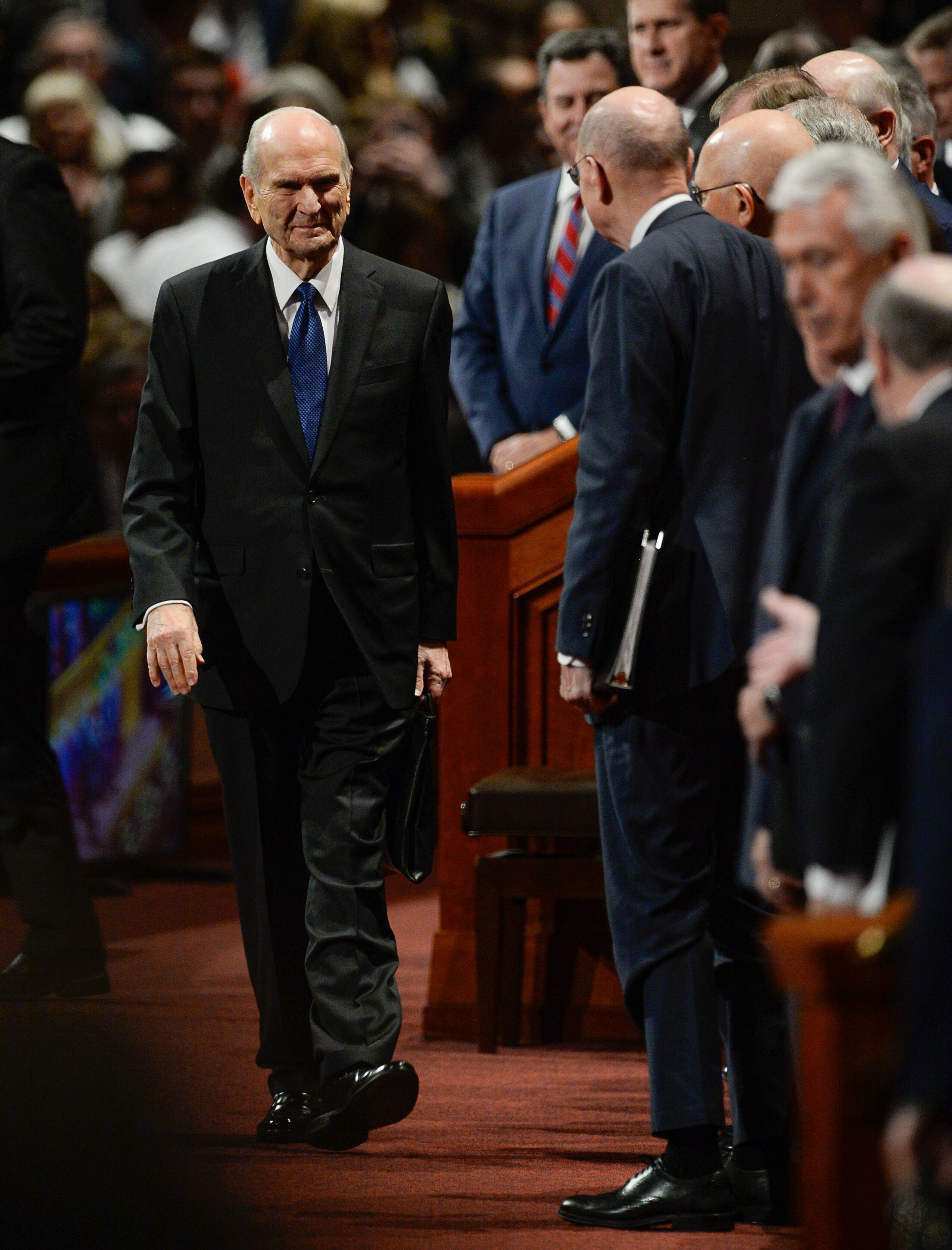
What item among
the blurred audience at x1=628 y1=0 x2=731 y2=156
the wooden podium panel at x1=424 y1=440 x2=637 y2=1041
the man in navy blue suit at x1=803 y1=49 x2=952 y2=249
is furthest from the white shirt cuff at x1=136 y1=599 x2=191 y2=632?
the blurred audience at x1=628 y1=0 x2=731 y2=156

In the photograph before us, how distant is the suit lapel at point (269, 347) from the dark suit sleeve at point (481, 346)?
67.3 inches

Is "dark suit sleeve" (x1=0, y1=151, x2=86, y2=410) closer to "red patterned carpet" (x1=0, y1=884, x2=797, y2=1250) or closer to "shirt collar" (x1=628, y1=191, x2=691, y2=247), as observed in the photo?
"red patterned carpet" (x1=0, y1=884, x2=797, y2=1250)

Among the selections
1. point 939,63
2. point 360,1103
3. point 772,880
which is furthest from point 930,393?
point 939,63

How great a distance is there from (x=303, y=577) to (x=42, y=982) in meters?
1.66

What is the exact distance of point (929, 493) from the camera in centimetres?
191

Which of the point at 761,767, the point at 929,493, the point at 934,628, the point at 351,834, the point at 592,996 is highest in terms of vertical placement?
the point at 929,493

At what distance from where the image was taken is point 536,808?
4402 mm

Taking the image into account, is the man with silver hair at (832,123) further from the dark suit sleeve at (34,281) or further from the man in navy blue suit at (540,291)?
the dark suit sleeve at (34,281)

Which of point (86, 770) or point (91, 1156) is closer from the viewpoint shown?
point (91, 1156)

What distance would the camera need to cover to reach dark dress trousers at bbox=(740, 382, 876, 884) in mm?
2248

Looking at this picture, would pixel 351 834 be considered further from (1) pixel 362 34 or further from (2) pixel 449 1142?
(1) pixel 362 34

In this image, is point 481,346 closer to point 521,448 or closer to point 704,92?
point 521,448

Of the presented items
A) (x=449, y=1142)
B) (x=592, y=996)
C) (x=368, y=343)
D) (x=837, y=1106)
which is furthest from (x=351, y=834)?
(x=837, y=1106)

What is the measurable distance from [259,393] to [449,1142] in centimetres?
139
